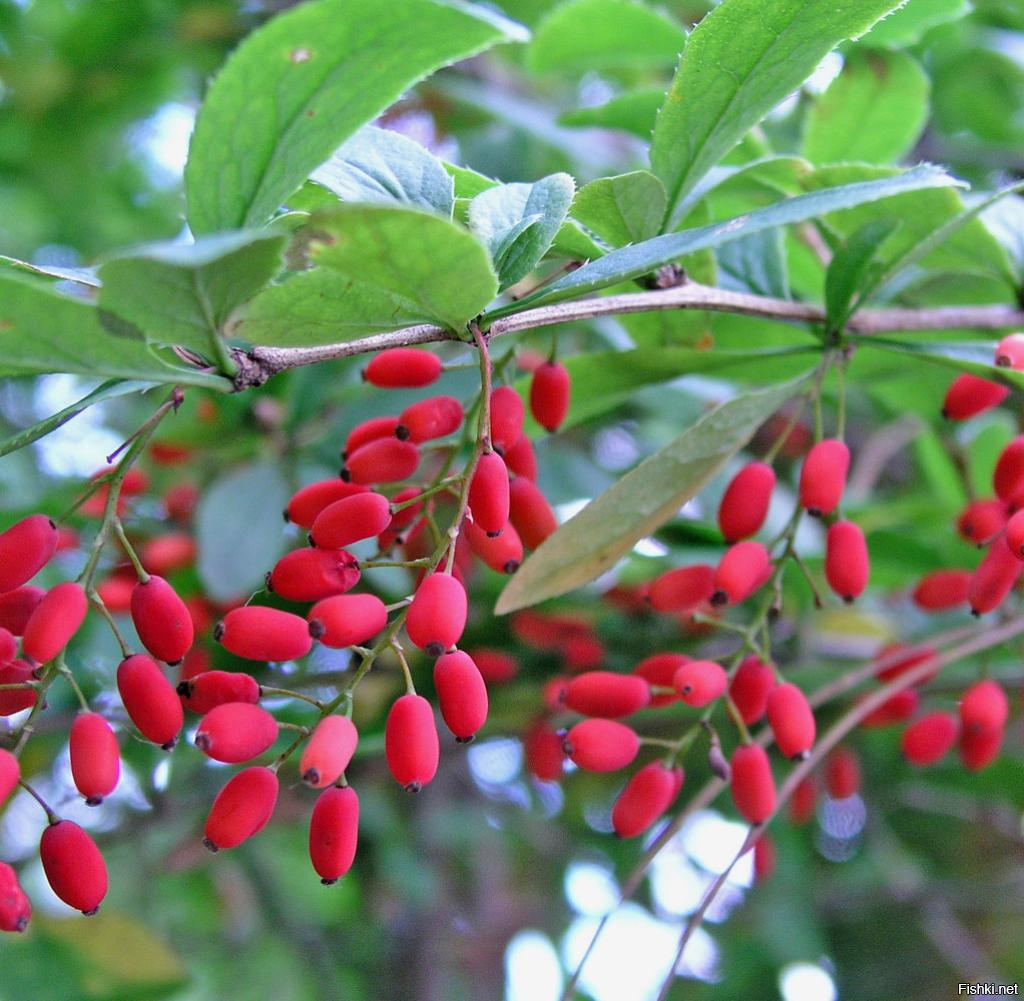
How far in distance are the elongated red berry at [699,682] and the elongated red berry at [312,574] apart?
0.35 metres

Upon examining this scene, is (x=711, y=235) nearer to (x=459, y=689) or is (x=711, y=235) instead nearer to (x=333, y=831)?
(x=459, y=689)

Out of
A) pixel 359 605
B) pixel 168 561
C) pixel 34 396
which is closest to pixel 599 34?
pixel 168 561

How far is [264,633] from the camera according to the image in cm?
95

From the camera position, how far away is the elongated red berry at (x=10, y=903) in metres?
0.92

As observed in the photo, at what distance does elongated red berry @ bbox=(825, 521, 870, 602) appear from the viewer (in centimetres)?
114

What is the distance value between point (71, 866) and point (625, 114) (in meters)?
1.14

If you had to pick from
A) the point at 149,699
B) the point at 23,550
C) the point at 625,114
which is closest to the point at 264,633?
the point at 149,699

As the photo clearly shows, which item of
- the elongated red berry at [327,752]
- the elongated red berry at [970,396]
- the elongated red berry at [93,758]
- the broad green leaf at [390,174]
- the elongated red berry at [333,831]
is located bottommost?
the elongated red berry at [333,831]

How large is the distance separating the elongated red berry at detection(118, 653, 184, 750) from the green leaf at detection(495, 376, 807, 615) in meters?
0.31

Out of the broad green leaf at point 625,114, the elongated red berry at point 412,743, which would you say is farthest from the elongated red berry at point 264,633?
the broad green leaf at point 625,114

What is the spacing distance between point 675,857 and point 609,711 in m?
1.50

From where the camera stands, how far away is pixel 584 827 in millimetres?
2648

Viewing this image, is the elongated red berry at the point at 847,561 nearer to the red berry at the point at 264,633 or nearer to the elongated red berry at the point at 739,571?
the elongated red berry at the point at 739,571

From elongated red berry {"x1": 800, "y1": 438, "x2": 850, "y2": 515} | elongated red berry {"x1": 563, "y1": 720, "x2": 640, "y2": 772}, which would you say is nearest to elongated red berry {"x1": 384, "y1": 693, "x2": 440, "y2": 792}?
elongated red berry {"x1": 563, "y1": 720, "x2": 640, "y2": 772}
